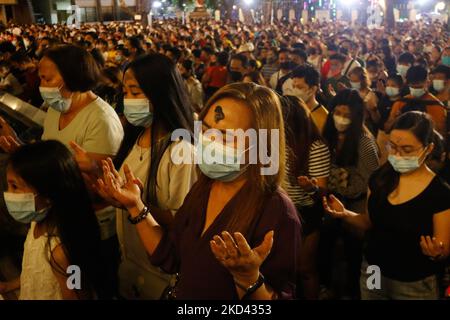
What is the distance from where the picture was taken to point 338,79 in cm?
736

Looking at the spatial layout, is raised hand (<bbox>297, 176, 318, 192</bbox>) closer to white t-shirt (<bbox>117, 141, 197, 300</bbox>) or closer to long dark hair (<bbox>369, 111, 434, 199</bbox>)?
long dark hair (<bbox>369, 111, 434, 199</bbox>)

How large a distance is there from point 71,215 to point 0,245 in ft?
4.89

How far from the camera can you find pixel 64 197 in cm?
244

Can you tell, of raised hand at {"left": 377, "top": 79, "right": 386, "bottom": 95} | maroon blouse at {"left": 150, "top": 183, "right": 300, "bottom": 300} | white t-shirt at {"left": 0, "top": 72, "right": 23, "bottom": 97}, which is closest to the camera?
maroon blouse at {"left": 150, "top": 183, "right": 300, "bottom": 300}

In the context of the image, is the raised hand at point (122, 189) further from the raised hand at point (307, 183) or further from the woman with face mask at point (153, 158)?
the raised hand at point (307, 183)

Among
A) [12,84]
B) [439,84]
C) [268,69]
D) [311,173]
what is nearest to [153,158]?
[311,173]

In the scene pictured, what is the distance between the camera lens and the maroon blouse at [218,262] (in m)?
1.93

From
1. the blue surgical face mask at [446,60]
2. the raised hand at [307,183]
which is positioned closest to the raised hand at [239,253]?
the raised hand at [307,183]

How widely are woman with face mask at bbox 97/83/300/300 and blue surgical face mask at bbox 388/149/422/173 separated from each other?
1100 mm

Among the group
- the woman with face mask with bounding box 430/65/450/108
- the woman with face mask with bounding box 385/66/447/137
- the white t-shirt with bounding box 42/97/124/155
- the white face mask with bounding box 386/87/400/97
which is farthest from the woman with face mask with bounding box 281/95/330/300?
the woman with face mask with bounding box 430/65/450/108

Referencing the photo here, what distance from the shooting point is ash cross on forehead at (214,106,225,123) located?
6.69 feet

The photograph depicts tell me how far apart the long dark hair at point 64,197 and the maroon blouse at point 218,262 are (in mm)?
585
